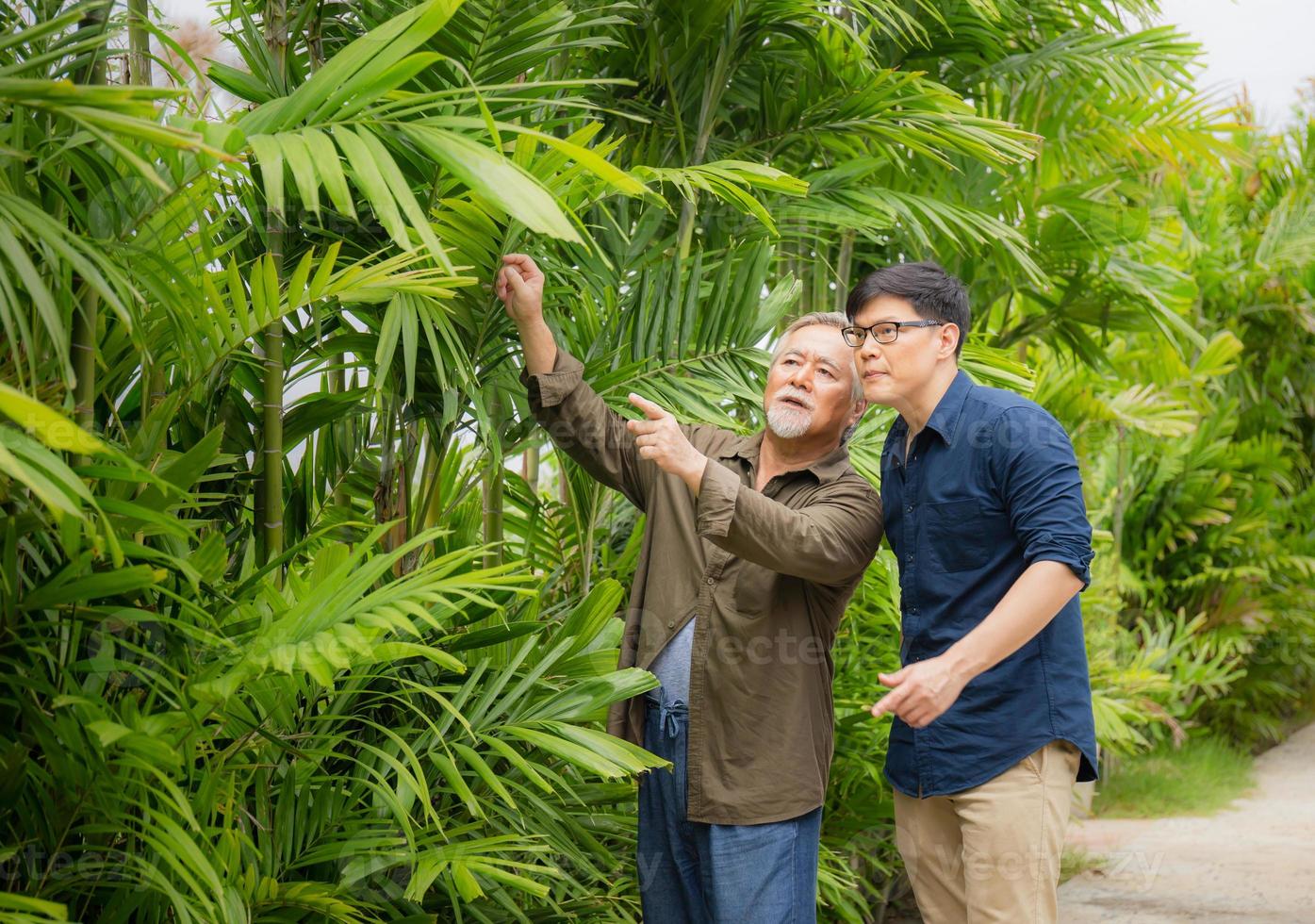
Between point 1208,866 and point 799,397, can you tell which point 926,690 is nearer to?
point 799,397

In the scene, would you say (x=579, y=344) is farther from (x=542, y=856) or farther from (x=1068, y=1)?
(x=1068, y=1)

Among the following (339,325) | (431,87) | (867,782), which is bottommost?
(867,782)

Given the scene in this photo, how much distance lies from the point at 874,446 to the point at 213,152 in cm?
168

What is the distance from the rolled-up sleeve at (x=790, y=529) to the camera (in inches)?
63.5

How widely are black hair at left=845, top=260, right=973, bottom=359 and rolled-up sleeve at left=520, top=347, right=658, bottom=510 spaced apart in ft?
1.44

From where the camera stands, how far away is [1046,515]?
1.54 m

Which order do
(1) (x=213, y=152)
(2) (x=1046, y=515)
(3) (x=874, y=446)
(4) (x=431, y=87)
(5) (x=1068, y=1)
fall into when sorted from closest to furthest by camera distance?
1. (1) (x=213, y=152)
2. (2) (x=1046, y=515)
3. (4) (x=431, y=87)
4. (3) (x=874, y=446)
5. (5) (x=1068, y=1)

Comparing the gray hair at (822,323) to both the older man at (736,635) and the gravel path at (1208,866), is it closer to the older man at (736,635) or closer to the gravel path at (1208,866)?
the older man at (736,635)

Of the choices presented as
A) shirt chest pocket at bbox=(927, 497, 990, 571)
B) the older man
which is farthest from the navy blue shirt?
the older man

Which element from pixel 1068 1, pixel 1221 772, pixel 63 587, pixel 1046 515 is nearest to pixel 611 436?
pixel 1046 515

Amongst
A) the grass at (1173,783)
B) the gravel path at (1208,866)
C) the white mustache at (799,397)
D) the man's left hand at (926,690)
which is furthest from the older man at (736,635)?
the grass at (1173,783)

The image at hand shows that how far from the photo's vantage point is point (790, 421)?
1.87m

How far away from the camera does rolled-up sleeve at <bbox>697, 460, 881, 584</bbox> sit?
5.29 ft

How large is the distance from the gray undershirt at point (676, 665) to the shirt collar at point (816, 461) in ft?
0.96
